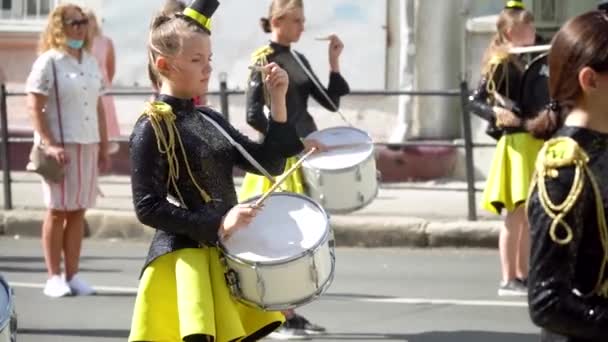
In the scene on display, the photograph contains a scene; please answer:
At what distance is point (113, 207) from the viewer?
41.2 ft

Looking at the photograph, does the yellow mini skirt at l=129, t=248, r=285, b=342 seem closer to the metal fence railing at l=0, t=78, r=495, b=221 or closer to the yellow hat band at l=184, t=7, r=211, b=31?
the yellow hat band at l=184, t=7, r=211, b=31

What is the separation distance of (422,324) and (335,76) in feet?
4.47

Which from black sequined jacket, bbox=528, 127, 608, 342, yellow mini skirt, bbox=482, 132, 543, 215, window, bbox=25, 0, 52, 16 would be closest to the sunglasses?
yellow mini skirt, bbox=482, 132, 543, 215

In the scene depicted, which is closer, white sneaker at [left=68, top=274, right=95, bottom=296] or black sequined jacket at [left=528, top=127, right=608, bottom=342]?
black sequined jacket at [left=528, top=127, right=608, bottom=342]

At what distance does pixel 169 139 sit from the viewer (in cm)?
488

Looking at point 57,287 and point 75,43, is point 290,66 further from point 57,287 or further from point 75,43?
point 57,287

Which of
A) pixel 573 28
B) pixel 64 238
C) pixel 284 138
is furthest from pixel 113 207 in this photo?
pixel 573 28

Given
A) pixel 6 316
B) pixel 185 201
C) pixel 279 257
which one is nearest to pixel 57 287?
pixel 185 201

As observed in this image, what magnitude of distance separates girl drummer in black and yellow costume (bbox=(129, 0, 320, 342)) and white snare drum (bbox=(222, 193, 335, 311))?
66mm

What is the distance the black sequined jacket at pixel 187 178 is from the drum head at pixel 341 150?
2.40 meters

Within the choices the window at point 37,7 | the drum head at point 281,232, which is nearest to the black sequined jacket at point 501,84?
the drum head at point 281,232

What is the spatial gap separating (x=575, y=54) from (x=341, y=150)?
4.21 meters

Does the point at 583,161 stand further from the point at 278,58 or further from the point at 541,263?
the point at 278,58

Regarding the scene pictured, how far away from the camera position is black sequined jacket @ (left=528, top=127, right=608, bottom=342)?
11.0 ft
